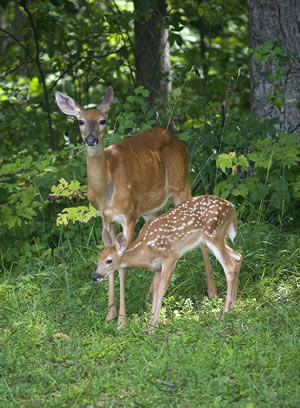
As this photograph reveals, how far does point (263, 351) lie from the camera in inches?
173

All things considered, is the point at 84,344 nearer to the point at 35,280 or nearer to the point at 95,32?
the point at 35,280

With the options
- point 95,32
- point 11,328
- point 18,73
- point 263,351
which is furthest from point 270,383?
point 18,73

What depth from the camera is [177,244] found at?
5.49 metres

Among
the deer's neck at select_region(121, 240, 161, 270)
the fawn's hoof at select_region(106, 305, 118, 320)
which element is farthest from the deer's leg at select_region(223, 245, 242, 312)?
the fawn's hoof at select_region(106, 305, 118, 320)

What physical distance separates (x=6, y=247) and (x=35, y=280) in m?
0.92

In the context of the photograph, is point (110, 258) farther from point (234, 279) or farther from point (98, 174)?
point (234, 279)

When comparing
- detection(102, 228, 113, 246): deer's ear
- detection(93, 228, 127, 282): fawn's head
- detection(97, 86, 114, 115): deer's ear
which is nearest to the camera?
detection(93, 228, 127, 282): fawn's head

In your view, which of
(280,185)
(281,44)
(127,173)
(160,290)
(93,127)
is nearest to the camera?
(160,290)

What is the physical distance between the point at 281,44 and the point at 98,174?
249 cm

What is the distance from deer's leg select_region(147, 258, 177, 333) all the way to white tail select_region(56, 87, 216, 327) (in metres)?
0.27

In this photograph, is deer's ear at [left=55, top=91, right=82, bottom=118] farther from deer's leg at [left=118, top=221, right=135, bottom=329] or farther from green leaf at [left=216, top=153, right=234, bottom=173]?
green leaf at [left=216, top=153, right=234, bottom=173]

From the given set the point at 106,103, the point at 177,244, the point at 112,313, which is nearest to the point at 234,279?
the point at 177,244

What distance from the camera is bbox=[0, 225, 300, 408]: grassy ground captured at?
4.11 meters

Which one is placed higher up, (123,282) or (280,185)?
(280,185)
